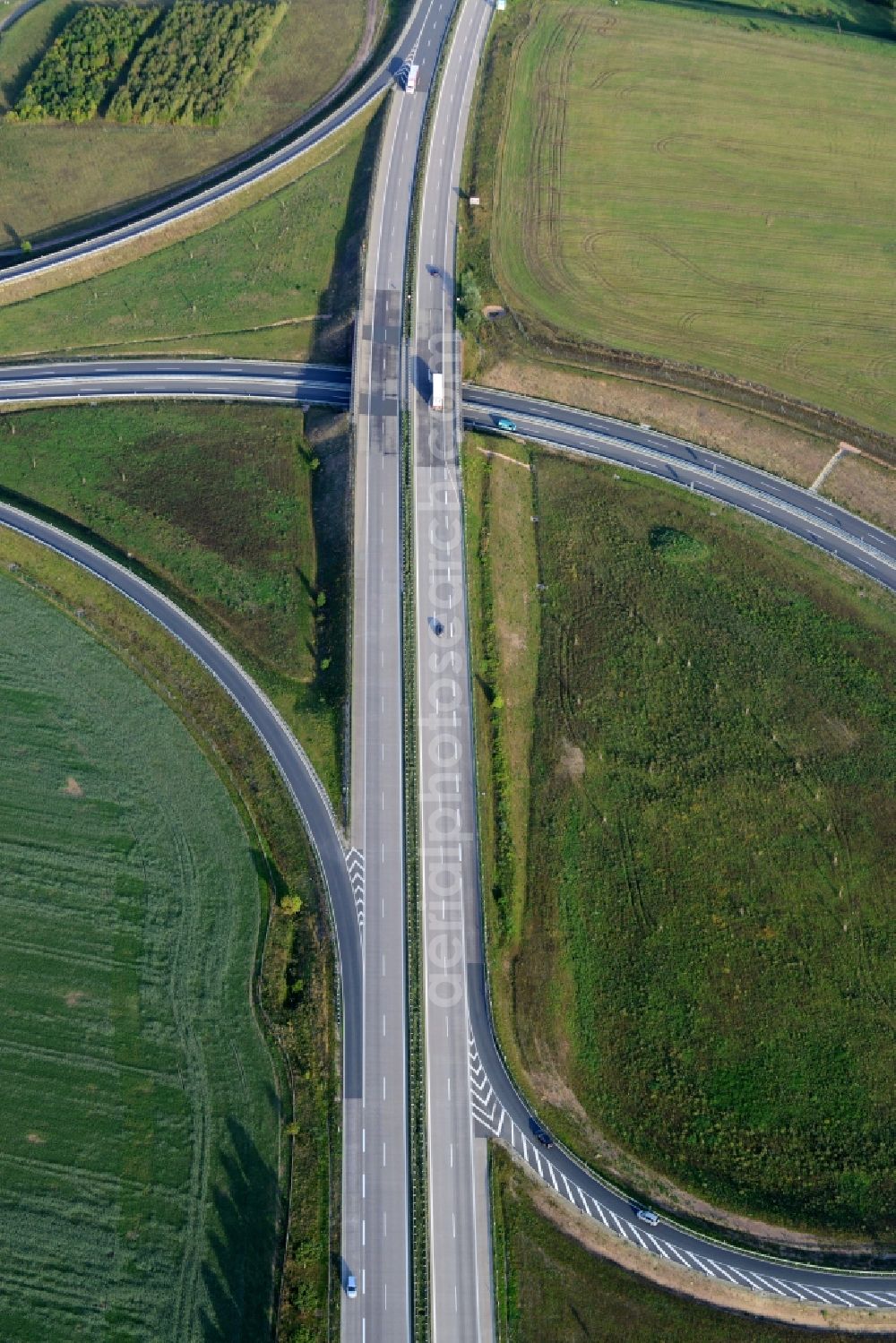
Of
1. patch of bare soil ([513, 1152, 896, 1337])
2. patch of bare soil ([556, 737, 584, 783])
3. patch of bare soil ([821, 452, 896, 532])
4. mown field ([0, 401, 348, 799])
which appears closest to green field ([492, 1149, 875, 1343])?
patch of bare soil ([513, 1152, 896, 1337])

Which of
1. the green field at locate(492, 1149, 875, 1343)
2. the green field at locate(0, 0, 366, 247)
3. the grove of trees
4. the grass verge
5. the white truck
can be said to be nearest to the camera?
the green field at locate(492, 1149, 875, 1343)

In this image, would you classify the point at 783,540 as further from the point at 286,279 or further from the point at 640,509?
the point at 286,279

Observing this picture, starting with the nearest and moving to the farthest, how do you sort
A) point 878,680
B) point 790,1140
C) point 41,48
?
point 790,1140
point 878,680
point 41,48

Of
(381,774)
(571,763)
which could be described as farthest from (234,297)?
(571,763)

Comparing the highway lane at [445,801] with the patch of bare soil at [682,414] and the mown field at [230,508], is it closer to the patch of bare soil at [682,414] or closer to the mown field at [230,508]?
the mown field at [230,508]

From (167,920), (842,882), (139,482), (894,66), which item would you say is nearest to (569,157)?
(894,66)

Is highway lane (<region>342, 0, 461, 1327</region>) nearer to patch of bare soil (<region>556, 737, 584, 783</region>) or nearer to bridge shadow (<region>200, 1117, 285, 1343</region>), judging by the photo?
bridge shadow (<region>200, 1117, 285, 1343</region>)
